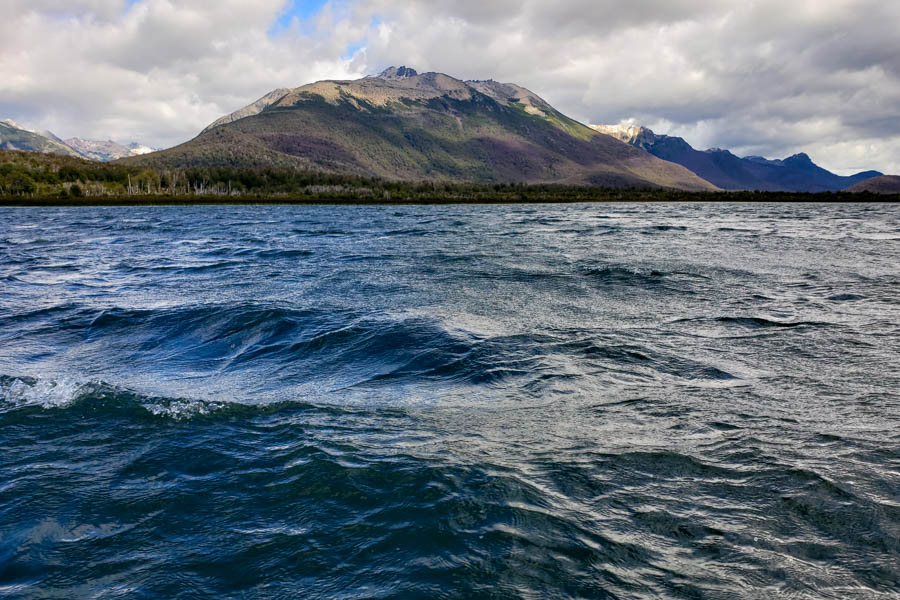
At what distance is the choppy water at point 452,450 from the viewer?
388cm

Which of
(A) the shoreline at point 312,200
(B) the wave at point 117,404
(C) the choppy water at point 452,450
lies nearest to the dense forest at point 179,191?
(A) the shoreline at point 312,200

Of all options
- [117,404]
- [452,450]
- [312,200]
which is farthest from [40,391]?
[312,200]

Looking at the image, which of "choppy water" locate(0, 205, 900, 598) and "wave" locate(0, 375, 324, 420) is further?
"wave" locate(0, 375, 324, 420)

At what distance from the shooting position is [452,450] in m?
5.71

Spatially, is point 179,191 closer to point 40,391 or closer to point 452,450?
point 40,391

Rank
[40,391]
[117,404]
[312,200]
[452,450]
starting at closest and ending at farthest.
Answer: [452,450] → [117,404] → [40,391] → [312,200]

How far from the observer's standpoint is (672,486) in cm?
495

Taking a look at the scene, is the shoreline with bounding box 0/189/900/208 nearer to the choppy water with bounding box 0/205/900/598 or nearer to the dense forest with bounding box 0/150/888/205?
the dense forest with bounding box 0/150/888/205

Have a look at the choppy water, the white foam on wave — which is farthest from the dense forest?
the white foam on wave

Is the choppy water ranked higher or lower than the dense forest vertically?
lower

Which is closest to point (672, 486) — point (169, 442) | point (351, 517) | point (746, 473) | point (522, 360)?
point (746, 473)

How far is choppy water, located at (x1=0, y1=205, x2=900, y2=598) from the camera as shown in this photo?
3883 mm

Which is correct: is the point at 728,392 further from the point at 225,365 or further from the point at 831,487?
the point at 225,365

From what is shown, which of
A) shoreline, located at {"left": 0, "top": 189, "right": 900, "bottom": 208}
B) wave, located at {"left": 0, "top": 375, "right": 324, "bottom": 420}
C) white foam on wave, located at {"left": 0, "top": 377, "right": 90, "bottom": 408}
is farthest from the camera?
shoreline, located at {"left": 0, "top": 189, "right": 900, "bottom": 208}
